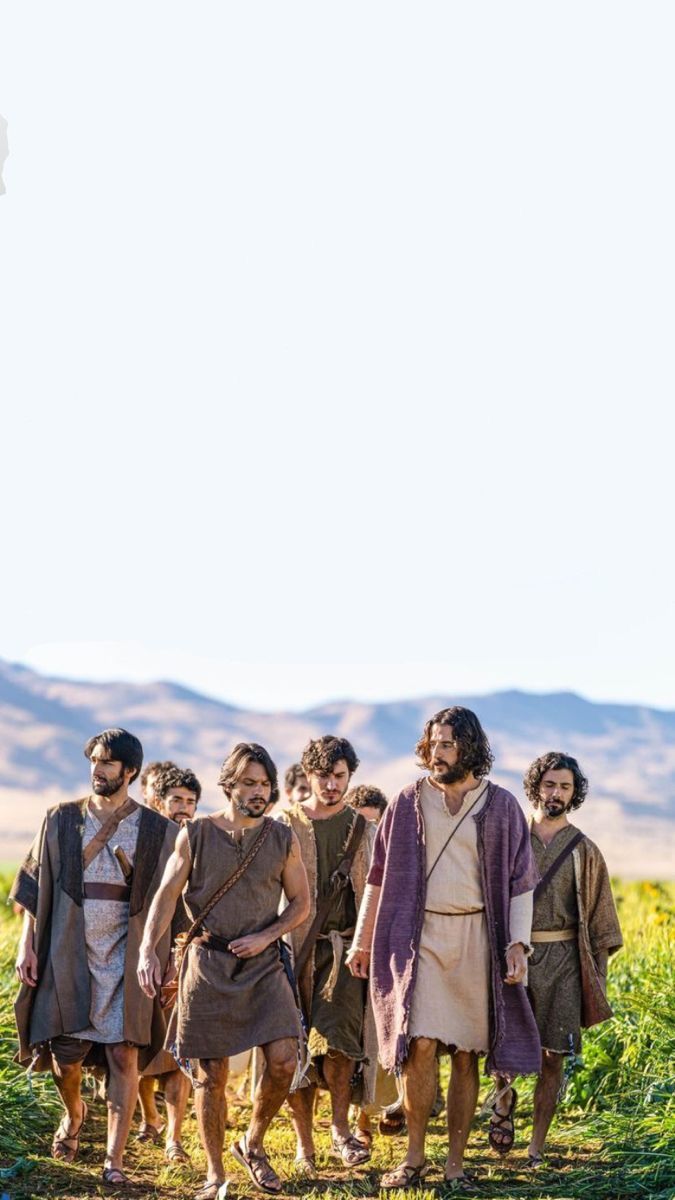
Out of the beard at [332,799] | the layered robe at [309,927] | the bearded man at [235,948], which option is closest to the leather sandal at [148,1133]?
the layered robe at [309,927]

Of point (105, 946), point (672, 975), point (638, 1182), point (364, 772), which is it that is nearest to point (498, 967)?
point (638, 1182)

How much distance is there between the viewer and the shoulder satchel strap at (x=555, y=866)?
9.48 metres

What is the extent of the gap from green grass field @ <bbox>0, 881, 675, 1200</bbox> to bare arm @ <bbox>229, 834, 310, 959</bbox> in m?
1.13

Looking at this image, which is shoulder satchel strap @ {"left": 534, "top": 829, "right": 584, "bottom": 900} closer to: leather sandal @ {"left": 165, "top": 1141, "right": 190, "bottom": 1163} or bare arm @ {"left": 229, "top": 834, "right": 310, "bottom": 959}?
bare arm @ {"left": 229, "top": 834, "right": 310, "bottom": 959}

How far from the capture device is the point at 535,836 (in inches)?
379

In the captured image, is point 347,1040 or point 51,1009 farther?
point 347,1040

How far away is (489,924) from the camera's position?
8.43 metres

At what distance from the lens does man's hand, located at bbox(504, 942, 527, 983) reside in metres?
8.35

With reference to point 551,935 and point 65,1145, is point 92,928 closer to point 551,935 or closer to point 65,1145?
point 65,1145

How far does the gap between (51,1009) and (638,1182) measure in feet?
9.61

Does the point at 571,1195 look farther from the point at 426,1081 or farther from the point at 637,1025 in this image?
the point at 637,1025

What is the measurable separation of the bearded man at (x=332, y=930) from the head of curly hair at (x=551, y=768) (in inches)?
36.1

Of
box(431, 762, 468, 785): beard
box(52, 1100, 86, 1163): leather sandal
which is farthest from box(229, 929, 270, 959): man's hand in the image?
box(52, 1100, 86, 1163): leather sandal

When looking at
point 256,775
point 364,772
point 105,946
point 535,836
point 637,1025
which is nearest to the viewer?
point 256,775
